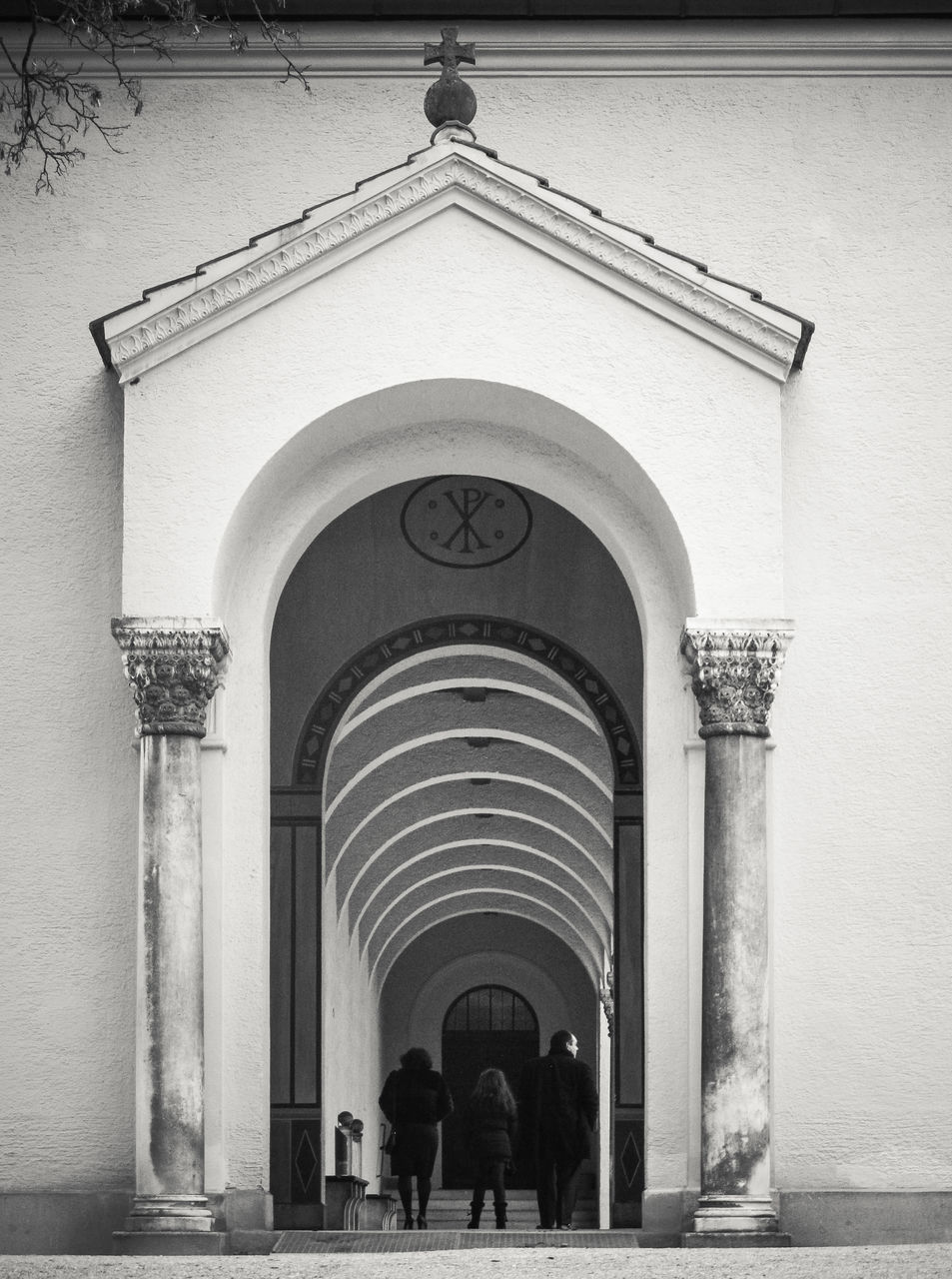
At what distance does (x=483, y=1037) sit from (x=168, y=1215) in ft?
86.9

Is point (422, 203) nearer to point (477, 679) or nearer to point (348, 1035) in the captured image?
point (477, 679)

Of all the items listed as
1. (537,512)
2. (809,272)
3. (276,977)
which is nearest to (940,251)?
(809,272)

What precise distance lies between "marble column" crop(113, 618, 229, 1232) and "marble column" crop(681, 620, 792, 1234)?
2884mm

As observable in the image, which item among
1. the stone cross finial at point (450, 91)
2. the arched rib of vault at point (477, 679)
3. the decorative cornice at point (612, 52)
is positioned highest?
the decorative cornice at point (612, 52)

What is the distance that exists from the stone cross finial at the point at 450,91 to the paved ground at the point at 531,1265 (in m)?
6.94

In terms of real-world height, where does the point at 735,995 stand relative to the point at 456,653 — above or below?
below

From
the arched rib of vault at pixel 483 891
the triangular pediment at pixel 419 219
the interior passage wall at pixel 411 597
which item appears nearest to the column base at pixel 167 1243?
the interior passage wall at pixel 411 597

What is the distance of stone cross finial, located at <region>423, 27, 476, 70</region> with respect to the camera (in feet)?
44.3

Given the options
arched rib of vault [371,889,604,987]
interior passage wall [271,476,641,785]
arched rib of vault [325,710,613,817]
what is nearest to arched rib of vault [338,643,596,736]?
arched rib of vault [325,710,613,817]

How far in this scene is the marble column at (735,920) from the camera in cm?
→ 1216

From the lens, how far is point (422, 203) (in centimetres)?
1311

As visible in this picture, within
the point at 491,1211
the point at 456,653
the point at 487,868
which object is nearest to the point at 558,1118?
the point at 456,653

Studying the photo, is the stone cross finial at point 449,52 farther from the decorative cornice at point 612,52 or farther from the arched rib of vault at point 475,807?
the arched rib of vault at point 475,807

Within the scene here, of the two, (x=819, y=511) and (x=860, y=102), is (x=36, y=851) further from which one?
(x=860, y=102)
